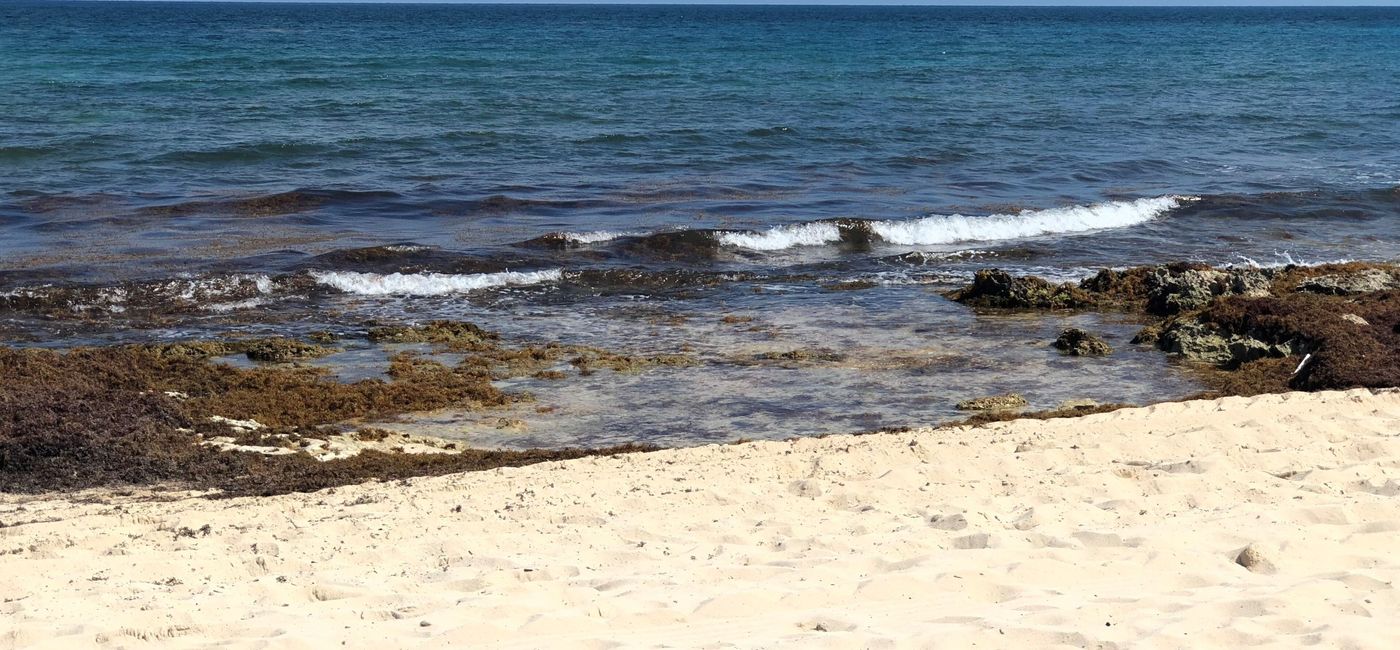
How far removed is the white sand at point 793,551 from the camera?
4633mm

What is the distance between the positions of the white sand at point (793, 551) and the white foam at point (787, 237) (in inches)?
356

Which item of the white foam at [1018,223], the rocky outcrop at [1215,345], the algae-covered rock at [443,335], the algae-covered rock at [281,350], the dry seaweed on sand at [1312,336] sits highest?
the dry seaweed on sand at [1312,336]

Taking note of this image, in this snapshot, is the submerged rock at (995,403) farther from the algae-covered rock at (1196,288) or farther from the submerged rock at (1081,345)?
the algae-covered rock at (1196,288)

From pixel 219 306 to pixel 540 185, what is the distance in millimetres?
8066

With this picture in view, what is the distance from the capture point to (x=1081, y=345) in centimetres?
1090

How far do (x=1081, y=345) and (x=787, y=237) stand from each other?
259 inches

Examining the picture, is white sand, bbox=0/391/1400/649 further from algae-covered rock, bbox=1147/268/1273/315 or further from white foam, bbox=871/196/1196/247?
white foam, bbox=871/196/1196/247

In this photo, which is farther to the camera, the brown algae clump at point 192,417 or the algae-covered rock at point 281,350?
the algae-covered rock at point 281,350

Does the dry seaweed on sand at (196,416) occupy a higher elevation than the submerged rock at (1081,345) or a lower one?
higher

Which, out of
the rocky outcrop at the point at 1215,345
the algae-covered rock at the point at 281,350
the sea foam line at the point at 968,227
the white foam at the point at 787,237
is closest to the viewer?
the rocky outcrop at the point at 1215,345

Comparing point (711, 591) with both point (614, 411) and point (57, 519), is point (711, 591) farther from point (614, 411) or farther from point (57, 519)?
point (614, 411)

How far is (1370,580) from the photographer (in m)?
4.89

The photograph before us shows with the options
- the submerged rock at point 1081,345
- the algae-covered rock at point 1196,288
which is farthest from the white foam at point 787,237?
the submerged rock at point 1081,345

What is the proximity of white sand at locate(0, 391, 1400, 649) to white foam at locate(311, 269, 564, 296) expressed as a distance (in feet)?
22.7
